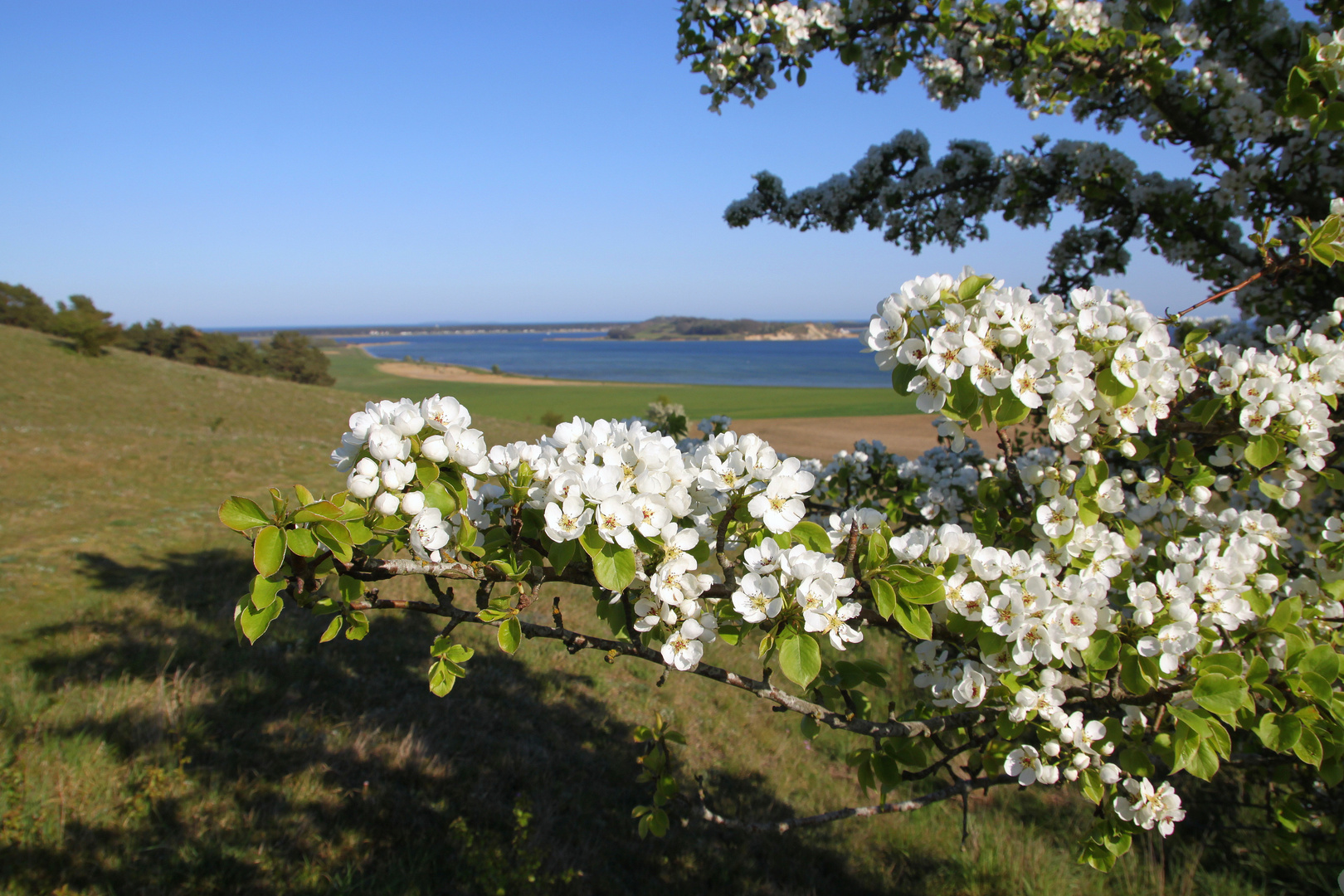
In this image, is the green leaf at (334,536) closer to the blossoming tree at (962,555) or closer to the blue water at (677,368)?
the blossoming tree at (962,555)

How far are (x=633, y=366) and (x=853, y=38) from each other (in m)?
87.3

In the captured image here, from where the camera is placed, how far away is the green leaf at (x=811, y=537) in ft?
4.97

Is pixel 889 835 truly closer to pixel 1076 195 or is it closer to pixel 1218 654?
pixel 1218 654

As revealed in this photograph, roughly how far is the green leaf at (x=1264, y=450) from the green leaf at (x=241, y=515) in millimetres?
2389

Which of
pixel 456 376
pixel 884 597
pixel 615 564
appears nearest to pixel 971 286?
pixel 884 597

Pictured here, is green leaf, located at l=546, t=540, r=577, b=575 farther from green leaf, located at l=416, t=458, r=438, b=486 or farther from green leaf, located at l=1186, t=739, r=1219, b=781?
green leaf, located at l=1186, t=739, r=1219, b=781

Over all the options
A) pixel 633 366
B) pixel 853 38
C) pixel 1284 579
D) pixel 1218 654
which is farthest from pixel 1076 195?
pixel 633 366

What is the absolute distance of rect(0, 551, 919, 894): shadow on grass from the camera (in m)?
3.38

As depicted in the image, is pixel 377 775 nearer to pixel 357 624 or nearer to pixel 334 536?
pixel 357 624

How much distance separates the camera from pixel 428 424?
57.7 inches

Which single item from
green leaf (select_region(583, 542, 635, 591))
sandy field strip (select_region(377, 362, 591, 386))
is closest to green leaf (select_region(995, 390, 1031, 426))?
green leaf (select_region(583, 542, 635, 591))

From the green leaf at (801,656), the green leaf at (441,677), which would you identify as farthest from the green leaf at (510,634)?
the green leaf at (801,656)

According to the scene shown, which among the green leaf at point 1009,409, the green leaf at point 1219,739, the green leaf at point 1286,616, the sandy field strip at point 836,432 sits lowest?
the sandy field strip at point 836,432

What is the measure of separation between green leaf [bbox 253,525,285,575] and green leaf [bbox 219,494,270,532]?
28mm
